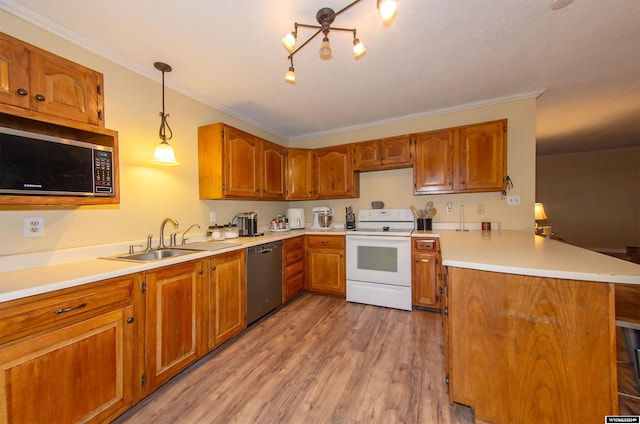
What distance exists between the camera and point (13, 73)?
123 centimetres

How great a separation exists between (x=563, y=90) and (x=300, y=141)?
3.30 m

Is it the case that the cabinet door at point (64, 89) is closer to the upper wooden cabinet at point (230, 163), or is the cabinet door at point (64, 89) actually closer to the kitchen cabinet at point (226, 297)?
the upper wooden cabinet at point (230, 163)

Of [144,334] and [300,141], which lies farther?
[300,141]

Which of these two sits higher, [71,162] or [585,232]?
[71,162]

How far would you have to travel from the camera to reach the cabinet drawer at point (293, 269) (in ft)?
9.71

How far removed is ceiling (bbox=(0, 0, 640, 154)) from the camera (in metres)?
1.50

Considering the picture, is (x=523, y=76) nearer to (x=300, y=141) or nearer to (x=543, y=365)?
(x=543, y=365)

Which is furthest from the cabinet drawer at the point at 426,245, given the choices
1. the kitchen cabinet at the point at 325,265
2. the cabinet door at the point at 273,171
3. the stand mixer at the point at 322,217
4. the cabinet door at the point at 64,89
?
the cabinet door at the point at 64,89

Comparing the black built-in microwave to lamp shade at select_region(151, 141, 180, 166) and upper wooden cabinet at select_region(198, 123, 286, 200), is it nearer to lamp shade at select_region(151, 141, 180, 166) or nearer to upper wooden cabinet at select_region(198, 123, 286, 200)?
lamp shade at select_region(151, 141, 180, 166)

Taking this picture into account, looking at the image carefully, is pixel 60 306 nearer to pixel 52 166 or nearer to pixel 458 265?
pixel 52 166

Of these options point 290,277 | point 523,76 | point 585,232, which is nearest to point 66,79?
point 290,277

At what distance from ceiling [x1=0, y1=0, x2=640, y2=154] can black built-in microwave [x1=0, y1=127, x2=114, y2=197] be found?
0.84 metres

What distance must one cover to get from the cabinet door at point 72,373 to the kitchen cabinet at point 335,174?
2.61 m

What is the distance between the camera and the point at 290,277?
9.98 feet
